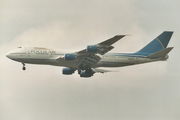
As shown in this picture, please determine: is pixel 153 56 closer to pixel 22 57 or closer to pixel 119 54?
pixel 119 54

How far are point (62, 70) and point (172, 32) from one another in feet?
72.8

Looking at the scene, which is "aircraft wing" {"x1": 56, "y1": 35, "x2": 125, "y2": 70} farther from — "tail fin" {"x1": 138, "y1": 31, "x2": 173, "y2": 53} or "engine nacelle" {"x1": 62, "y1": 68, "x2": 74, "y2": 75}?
"tail fin" {"x1": 138, "y1": 31, "x2": 173, "y2": 53}

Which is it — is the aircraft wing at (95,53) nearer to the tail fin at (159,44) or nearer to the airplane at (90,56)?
the airplane at (90,56)

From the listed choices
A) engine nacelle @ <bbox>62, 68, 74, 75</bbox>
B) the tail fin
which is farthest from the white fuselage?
engine nacelle @ <bbox>62, 68, 74, 75</bbox>

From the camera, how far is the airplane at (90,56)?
52.9 meters

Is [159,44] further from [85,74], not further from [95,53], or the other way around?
[85,74]

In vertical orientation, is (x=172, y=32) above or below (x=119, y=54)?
above

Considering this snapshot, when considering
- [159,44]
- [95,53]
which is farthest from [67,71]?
[159,44]

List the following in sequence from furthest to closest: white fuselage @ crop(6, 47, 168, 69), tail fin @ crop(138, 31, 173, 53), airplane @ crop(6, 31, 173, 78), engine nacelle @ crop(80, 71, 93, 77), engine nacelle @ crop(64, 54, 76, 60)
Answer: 1. tail fin @ crop(138, 31, 173, 53)
2. engine nacelle @ crop(80, 71, 93, 77)
3. white fuselage @ crop(6, 47, 168, 69)
4. airplane @ crop(6, 31, 173, 78)
5. engine nacelle @ crop(64, 54, 76, 60)

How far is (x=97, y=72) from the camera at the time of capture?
60531 millimetres

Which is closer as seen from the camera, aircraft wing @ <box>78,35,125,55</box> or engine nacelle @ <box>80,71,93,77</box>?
aircraft wing @ <box>78,35,125,55</box>

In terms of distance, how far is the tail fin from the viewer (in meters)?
60.4

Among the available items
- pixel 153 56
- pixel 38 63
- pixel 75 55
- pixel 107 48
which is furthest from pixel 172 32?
pixel 38 63

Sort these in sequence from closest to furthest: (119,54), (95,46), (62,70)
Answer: (95,46)
(119,54)
(62,70)
